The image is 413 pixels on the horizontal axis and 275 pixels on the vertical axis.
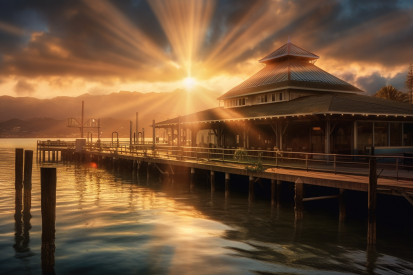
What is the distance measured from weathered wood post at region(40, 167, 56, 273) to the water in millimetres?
418

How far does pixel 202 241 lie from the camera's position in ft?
48.9

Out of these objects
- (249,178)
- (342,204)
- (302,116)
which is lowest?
(342,204)

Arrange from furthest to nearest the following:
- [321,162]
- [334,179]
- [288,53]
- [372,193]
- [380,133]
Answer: [288,53]
[380,133]
[321,162]
[334,179]
[372,193]

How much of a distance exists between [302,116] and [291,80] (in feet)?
35.8

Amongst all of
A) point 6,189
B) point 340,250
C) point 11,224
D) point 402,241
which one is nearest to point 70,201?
point 11,224

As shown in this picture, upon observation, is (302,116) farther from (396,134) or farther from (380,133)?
(396,134)

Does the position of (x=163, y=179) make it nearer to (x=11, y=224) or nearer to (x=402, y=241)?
(x=11, y=224)

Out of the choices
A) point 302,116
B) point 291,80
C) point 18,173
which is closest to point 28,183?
point 18,173

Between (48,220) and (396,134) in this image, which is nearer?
(48,220)

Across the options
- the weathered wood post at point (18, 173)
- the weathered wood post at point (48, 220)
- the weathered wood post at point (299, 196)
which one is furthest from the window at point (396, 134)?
the weathered wood post at point (18, 173)

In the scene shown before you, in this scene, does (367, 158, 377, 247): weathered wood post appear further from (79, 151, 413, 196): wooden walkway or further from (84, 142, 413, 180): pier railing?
A: (84, 142, 413, 180): pier railing

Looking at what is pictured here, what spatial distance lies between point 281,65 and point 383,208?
86.3 feet

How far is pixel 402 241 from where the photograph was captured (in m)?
14.3

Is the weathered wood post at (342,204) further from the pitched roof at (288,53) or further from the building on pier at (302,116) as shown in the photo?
the pitched roof at (288,53)
